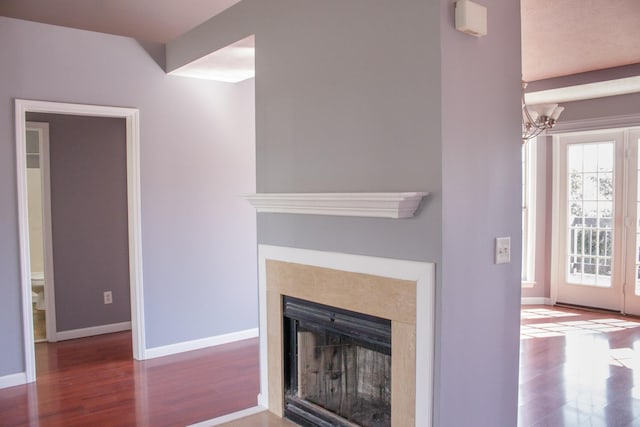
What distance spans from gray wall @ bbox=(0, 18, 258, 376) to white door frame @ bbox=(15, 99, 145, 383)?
1.7 inches

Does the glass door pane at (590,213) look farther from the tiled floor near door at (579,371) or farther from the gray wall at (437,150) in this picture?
the gray wall at (437,150)

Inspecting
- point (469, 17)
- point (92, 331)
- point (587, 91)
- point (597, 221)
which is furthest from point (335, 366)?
point (597, 221)

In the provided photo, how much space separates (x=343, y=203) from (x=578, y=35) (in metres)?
2.57

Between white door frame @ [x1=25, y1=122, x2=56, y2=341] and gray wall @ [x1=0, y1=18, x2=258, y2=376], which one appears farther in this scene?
white door frame @ [x1=25, y1=122, x2=56, y2=341]

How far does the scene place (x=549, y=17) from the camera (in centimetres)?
345

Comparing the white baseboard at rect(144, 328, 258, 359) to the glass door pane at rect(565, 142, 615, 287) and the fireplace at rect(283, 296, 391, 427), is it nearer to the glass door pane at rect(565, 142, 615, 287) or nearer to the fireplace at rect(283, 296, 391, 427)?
the fireplace at rect(283, 296, 391, 427)

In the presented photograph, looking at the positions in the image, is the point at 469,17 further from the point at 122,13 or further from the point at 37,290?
the point at 37,290

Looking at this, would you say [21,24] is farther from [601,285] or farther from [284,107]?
[601,285]

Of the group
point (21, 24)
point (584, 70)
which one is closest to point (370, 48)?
point (21, 24)

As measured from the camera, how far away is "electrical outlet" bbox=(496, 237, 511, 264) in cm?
236

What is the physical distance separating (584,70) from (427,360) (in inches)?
149

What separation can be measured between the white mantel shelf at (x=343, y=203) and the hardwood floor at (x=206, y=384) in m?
1.28

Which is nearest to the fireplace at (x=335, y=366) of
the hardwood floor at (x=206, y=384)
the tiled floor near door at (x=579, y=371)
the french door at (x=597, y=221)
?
the hardwood floor at (x=206, y=384)

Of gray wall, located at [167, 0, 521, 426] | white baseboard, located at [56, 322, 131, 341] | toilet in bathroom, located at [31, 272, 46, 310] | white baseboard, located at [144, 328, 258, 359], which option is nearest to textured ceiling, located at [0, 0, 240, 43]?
gray wall, located at [167, 0, 521, 426]
